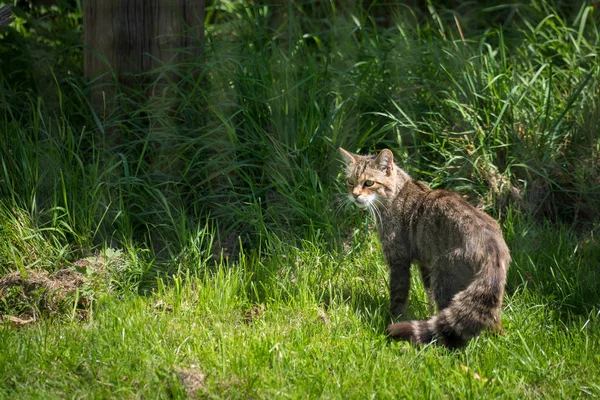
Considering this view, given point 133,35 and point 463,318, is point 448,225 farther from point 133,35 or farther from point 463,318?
point 133,35

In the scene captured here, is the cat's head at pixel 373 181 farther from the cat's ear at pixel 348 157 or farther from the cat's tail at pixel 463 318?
the cat's tail at pixel 463 318

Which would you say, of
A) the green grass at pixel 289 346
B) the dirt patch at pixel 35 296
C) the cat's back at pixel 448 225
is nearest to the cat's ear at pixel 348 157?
the cat's back at pixel 448 225

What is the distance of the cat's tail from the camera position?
477 cm

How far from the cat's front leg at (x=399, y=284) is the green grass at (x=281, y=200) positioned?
0.12 meters

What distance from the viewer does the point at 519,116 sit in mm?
6652

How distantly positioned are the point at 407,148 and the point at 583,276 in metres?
1.79

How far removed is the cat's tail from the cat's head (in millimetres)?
1119

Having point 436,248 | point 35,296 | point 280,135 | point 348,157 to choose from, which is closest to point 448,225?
point 436,248

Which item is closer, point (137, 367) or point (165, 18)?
point (137, 367)

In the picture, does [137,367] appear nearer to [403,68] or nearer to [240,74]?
[240,74]

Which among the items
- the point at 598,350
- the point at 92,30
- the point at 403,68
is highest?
the point at 92,30

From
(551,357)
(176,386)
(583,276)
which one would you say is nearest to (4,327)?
(176,386)

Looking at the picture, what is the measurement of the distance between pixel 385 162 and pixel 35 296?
2.45 metres

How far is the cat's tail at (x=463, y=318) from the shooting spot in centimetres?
477
